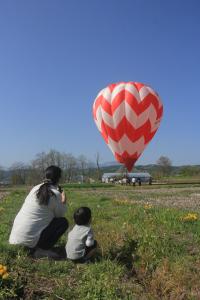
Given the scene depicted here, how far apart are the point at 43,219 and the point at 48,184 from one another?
0.56 m

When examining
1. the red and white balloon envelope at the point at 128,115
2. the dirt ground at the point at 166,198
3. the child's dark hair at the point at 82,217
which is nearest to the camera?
the child's dark hair at the point at 82,217

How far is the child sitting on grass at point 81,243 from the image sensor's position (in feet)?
23.6

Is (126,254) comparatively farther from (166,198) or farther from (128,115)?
(166,198)

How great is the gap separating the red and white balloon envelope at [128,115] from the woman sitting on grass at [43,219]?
623 inches

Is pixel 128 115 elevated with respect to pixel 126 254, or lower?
elevated

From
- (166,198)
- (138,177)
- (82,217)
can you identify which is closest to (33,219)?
(82,217)

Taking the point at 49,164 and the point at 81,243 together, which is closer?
the point at 81,243

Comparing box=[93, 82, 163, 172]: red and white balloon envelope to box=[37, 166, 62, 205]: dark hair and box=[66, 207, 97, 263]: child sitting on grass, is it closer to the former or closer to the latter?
box=[37, 166, 62, 205]: dark hair

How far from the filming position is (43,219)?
24.1ft

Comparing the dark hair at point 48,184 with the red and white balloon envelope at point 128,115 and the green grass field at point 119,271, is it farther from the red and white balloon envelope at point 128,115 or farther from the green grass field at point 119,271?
the red and white balloon envelope at point 128,115

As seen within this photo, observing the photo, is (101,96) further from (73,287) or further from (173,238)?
(73,287)

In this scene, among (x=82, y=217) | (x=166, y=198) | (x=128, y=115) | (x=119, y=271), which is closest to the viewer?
(x=119, y=271)

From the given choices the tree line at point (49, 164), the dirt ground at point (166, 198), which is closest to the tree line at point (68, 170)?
the tree line at point (49, 164)

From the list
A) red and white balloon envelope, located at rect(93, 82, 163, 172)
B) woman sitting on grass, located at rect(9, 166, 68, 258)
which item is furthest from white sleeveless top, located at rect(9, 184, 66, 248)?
red and white balloon envelope, located at rect(93, 82, 163, 172)
